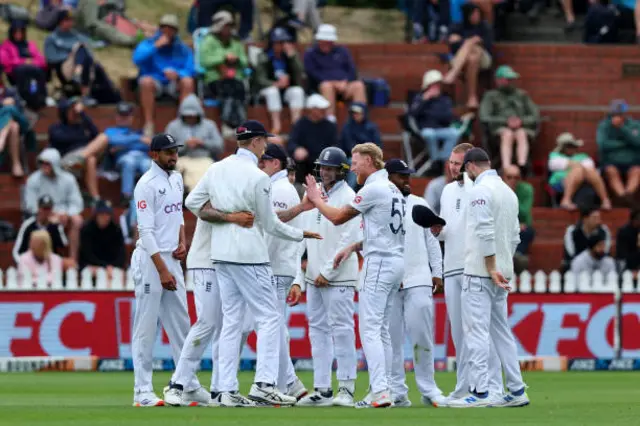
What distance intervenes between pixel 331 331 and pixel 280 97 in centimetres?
1157

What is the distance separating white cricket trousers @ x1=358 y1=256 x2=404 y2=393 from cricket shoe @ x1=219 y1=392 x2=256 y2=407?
1127mm

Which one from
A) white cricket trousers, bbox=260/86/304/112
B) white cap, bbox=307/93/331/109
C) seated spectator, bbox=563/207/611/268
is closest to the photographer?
seated spectator, bbox=563/207/611/268

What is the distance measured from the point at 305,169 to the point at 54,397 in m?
8.63

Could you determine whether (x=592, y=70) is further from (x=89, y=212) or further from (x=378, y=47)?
(x=89, y=212)

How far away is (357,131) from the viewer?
24.7 m

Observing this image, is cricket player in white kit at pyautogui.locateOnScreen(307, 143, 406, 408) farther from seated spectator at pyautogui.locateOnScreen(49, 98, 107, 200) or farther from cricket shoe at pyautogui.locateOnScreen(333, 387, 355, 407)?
seated spectator at pyautogui.locateOnScreen(49, 98, 107, 200)

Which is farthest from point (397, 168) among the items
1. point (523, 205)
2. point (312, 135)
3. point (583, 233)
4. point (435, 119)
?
point (435, 119)

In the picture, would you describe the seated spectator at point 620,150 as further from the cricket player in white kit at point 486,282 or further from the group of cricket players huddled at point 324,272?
the cricket player in white kit at point 486,282

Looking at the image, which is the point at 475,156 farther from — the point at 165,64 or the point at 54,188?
the point at 165,64

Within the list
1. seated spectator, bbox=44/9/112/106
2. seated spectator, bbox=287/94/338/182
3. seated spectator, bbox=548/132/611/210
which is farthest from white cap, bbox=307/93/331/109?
seated spectator, bbox=44/9/112/106

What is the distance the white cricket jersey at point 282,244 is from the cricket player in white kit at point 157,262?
1141 mm

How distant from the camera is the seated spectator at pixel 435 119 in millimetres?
25859

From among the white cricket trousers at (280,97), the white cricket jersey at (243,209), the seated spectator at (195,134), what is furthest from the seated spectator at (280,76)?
the white cricket jersey at (243,209)

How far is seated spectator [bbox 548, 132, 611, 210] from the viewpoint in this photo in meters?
25.5
